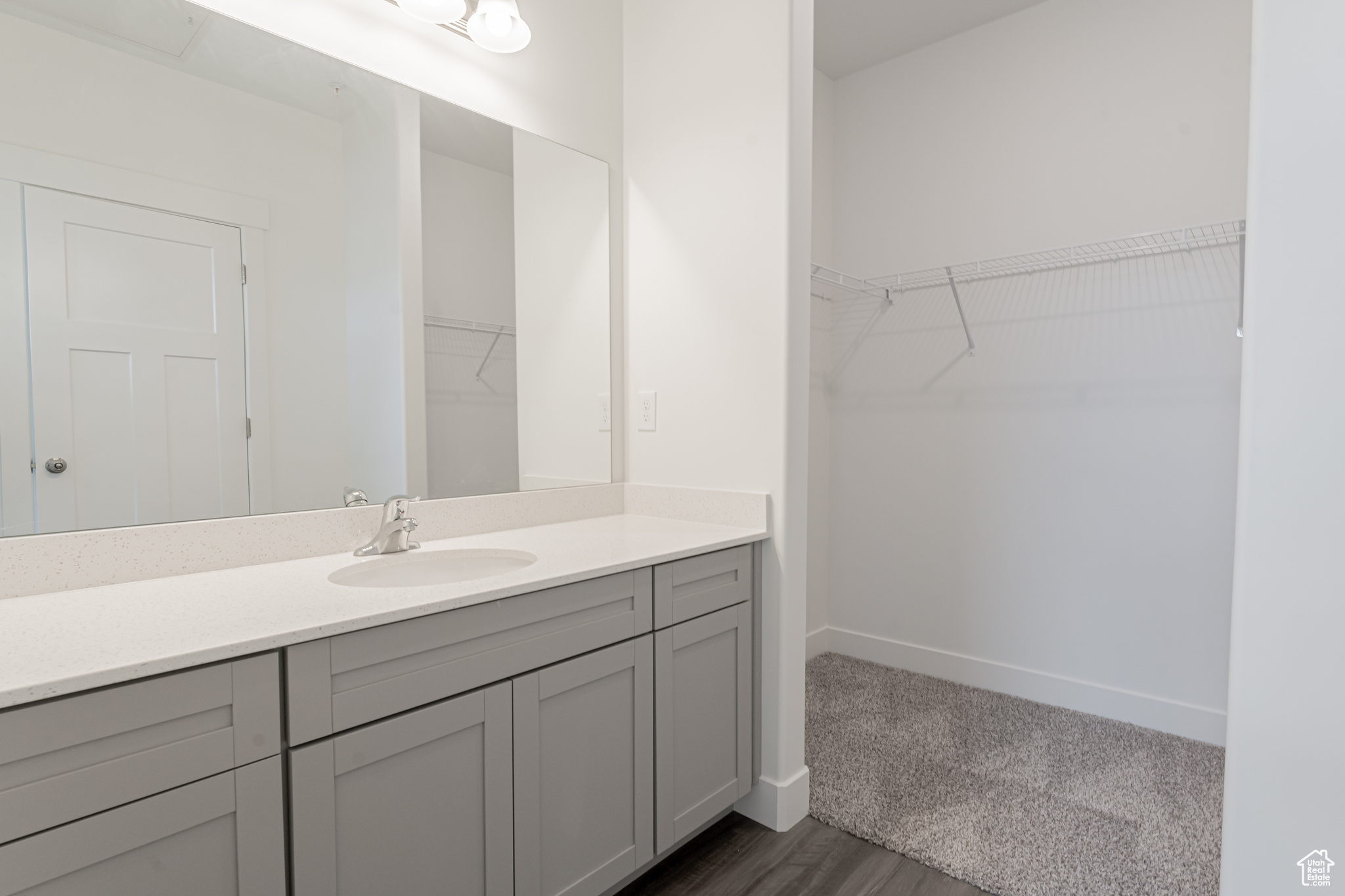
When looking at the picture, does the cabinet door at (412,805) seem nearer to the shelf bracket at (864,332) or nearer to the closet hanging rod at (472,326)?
the closet hanging rod at (472,326)

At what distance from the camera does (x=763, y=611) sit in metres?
1.87

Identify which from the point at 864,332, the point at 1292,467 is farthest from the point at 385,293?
the point at 864,332

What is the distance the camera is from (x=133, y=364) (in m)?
1.25

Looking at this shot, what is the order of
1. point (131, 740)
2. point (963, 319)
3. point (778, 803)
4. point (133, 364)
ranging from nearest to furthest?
1. point (131, 740)
2. point (133, 364)
3. point (778, 803)
4. point (963, 319)

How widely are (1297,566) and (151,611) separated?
4.66 ft

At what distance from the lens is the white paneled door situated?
1167mm

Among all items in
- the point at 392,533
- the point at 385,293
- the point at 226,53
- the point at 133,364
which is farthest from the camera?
the point at 385,293

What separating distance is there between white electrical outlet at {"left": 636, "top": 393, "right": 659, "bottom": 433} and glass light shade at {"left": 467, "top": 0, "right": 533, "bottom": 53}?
1035 mm

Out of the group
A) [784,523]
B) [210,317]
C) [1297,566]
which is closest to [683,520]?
[784,523]

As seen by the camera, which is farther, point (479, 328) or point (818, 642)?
point (818, 642)

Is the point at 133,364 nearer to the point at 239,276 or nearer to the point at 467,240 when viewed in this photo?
the point at 239,276

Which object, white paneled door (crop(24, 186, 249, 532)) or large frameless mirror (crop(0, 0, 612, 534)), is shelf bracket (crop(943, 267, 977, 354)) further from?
white paneled door (crop(24, 186, 249, 532))

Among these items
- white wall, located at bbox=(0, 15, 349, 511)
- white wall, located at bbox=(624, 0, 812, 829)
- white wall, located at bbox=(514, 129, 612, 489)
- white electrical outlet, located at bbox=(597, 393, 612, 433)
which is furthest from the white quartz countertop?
white electrical outlet, located at bbox=(597, 393, 612, 433)

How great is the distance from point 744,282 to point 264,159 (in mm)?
1194
